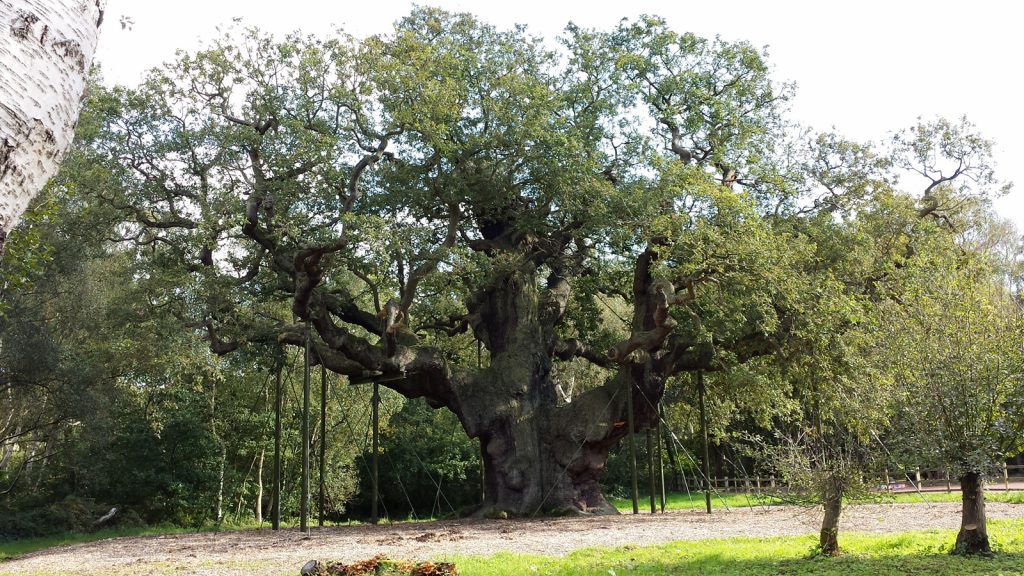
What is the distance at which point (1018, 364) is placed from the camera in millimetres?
9422

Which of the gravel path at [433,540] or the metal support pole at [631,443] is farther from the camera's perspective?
the metal support pole at [631,443]

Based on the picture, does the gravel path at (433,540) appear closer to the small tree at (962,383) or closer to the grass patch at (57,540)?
the small tree at (962,383)

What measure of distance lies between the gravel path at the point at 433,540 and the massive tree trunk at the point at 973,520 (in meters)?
1.78

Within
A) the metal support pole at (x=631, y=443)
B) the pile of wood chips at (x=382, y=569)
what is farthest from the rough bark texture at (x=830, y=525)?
the metal support pole at (x=631, y=443)

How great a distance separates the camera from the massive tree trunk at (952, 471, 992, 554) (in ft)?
30.9

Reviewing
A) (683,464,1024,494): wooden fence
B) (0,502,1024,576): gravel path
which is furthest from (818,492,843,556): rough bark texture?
(0,502,1024,576): gravel path

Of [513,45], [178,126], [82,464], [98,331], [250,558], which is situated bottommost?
[250,558]

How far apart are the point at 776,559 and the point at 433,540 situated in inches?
231

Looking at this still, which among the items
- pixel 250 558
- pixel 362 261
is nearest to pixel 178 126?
pixel 362 261

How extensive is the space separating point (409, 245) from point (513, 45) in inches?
241

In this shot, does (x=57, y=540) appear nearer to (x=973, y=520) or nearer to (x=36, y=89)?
(x=973, y=520)

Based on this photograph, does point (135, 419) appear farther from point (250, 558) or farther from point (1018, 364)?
point (1018, 364)

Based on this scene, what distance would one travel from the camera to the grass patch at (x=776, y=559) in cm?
873

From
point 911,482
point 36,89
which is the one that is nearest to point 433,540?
point 911,482
